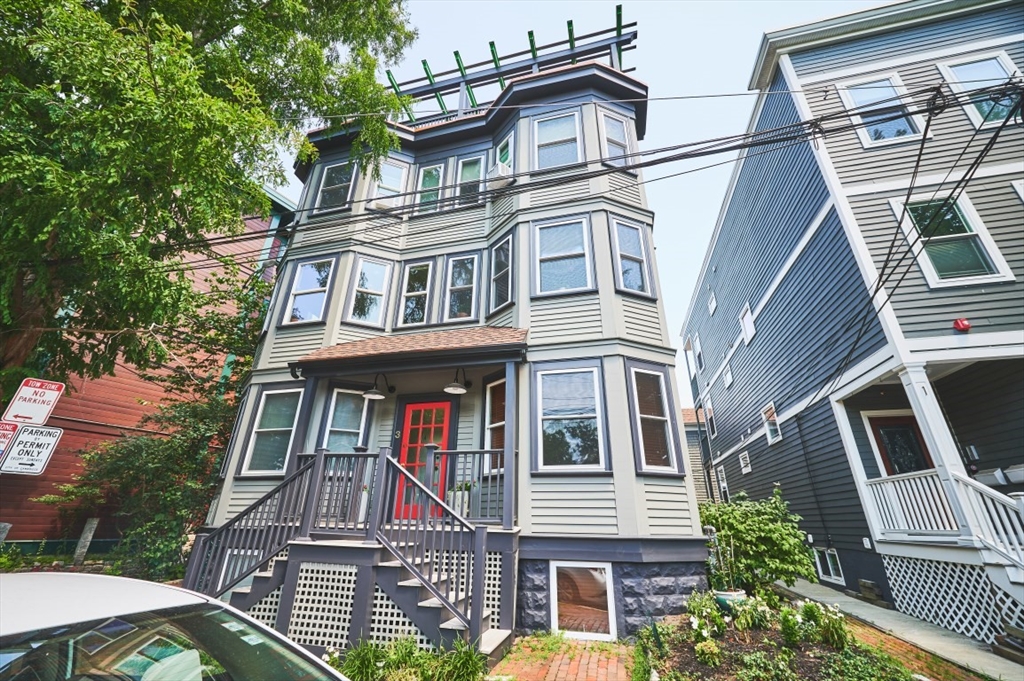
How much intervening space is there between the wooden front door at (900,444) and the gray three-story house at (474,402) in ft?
17.3

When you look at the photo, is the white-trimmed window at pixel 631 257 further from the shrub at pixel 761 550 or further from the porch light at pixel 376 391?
the porch light at pixel 376 391

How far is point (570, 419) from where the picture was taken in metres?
7.25

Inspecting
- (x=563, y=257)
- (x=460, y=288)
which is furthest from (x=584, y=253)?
(x=460, y=288)

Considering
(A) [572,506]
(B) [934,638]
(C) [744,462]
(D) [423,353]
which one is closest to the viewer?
(B) [934,638]

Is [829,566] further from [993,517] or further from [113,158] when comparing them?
[113,158]

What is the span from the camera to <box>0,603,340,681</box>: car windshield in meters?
1.59

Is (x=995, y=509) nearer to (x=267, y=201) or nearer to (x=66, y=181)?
(x=267, y=201)

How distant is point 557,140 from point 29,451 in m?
9.99

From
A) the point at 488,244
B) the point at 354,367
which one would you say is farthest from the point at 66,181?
the point at 488,244

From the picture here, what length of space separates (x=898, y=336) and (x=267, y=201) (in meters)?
11.6

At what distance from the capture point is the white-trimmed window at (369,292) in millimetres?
9781

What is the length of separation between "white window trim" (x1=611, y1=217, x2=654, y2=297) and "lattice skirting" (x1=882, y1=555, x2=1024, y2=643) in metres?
6.39

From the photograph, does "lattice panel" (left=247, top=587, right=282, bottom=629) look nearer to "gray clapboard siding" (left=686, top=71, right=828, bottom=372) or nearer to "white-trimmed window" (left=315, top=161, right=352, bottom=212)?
"white-trimmed window" (left=315, top=161, right=352, bottom=212)

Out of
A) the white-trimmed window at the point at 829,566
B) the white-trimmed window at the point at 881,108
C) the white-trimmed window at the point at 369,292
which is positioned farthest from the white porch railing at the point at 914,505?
the white-trimmed window at the point at 369,292
